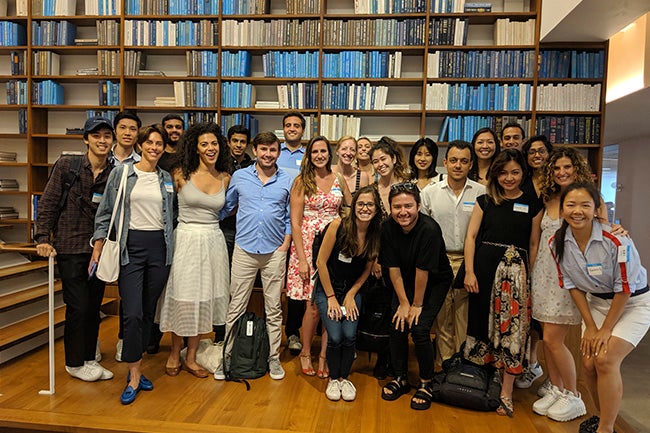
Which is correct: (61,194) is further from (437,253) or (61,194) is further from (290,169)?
(437,253)

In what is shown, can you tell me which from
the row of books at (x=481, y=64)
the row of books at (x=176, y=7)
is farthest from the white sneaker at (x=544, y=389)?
the row of books at (x=176, y=7)

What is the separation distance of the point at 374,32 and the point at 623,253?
3.16m

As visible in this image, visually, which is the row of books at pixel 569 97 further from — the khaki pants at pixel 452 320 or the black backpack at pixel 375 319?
the black backpack at pixel 375 319

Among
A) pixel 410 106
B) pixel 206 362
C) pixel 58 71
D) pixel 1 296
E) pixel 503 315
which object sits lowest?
pixel 206 362

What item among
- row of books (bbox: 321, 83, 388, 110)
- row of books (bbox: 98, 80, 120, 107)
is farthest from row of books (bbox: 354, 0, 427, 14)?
row of books (bbox: 98, 80, 120, 107)

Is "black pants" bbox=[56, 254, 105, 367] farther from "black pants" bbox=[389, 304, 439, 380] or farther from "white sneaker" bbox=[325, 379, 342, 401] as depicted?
"black pants" bbox=[389, 304, 439, 380]

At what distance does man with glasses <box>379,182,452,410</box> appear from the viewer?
2.47 meters

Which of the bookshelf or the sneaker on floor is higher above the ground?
the bookshelf

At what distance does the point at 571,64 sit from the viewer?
4.17 meters

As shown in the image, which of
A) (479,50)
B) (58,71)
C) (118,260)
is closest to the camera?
(118,260)

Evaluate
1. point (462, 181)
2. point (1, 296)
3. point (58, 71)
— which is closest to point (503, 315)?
point (462, 181)

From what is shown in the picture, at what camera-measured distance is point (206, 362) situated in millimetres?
2854

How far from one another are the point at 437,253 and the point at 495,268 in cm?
35

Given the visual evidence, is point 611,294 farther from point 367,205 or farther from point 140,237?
point 140,237
